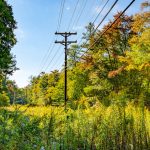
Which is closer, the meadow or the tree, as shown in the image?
the meadow

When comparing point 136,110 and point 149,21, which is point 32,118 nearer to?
point 136,110

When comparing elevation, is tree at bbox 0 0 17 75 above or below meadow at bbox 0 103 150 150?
above

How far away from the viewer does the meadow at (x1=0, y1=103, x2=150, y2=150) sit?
4.86 metres

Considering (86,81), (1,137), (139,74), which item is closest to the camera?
(1,137)

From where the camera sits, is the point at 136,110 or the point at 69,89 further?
the point at 69,89

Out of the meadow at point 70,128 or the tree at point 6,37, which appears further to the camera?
the tree at point 6,37

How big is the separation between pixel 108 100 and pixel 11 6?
28.8 metres

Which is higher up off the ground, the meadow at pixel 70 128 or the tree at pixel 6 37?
the tree at pixel 6 37

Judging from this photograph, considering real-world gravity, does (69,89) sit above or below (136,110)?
above

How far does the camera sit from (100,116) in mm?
6555

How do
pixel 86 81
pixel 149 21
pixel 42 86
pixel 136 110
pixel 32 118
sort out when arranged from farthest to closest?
1. pixel 42 86
2. pixel 86 81
3. pixel 149 21
4. pixel 136 110
5. pixel 32 118

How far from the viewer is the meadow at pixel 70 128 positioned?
15.9 feet

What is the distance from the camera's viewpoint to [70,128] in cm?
648

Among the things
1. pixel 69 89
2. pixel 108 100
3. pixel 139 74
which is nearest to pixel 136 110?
pixel 108 100
